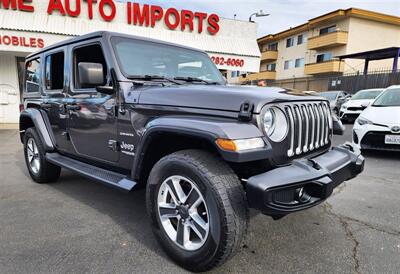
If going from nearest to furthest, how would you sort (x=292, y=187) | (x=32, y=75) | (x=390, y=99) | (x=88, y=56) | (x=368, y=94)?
(x=292, y=187), (x=88, y=56), (x=32, y=75), (x=390, y=99), (x=368, y=94)

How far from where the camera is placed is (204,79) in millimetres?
3453

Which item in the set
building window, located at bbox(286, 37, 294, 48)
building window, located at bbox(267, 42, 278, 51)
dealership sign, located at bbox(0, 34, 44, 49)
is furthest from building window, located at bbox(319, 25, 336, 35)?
dealership sign, located at bbox(0, 34, 44, 49)

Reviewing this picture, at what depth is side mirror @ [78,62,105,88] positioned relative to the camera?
2.64 metres

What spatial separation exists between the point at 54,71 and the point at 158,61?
5.62ft

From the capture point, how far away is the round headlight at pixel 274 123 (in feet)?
6.93

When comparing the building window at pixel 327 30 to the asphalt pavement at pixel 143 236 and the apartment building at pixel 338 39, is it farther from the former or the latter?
the asphalt pavement at pixel 143 236

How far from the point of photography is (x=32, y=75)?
461 cm

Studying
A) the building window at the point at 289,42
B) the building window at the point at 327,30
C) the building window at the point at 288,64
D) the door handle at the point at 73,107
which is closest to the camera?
the door handle at the point at 73,107

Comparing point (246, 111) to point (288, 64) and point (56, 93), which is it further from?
point (288, 64)

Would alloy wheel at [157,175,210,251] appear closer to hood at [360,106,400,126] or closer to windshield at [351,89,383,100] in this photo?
hood at [360,106,400,126]

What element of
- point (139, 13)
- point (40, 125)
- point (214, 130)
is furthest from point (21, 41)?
point (214, 130)

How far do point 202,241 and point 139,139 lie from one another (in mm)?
1058

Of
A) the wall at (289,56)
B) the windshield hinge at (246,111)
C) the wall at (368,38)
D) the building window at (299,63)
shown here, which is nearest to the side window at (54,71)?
the windshield hinge at (246,111)

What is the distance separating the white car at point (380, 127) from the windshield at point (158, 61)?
3734mm
